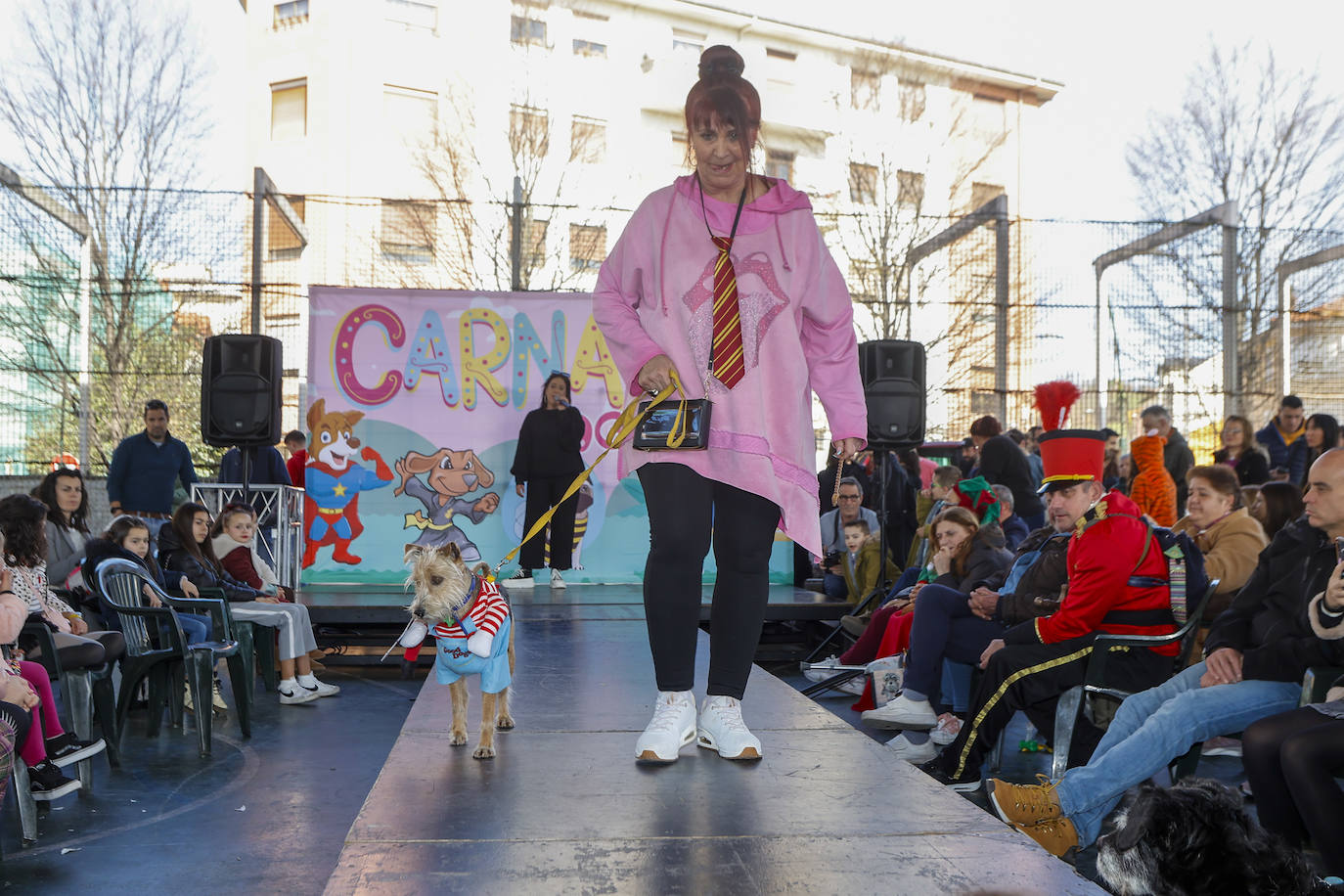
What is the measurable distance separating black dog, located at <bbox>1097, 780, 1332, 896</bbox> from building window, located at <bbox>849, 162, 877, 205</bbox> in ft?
45.2

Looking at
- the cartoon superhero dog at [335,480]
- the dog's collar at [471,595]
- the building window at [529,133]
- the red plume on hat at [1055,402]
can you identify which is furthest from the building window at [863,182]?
the dog's collar at [471,595]

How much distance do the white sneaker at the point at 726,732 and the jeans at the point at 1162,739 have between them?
1115 mm

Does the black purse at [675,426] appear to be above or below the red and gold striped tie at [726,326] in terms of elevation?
below

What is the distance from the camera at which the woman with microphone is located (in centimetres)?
822

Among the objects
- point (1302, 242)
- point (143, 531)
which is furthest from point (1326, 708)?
point (1302, 242)

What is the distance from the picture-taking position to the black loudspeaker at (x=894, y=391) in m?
7.66

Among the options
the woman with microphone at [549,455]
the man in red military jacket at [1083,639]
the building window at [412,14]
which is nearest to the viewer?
the man in red military jacket at [1083,639]

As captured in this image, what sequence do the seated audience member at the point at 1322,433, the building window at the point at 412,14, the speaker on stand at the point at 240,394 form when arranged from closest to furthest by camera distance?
the seated audience member at the point at 1322,433
the speaker on stand at the point at 240,394
the building window at the point at 412,14

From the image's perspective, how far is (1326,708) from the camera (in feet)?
8.90

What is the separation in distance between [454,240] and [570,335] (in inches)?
202

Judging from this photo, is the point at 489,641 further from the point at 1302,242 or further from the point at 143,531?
the point at 1302,242

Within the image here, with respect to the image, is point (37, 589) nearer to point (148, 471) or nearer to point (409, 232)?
point (148, 471)

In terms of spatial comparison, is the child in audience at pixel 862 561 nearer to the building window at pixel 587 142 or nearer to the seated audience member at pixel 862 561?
the seated audience member at pixel 862 561

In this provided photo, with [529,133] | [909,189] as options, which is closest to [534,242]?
[529,133]
